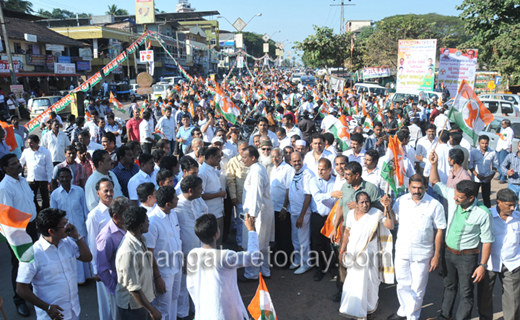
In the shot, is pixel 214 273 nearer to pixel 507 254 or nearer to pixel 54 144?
pixel 507 254

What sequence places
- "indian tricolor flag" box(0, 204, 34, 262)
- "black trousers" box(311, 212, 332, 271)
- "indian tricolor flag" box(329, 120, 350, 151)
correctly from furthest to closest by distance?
1. "indian tricolor flag" box(329, 120, 350, 151)
2. "black trousers" box(311, 212, 332, 271)
3. "indian tricolor flag" box(0, 204, 34, 262)

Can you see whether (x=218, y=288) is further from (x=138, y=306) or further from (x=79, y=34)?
(x=79, y=34)

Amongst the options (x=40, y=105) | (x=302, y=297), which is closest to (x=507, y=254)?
(x=302, y=297)

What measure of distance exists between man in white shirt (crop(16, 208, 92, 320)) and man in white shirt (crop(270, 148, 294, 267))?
2.90m

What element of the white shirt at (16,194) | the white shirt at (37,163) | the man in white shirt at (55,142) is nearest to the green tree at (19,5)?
the man in white shirt at (55,142)

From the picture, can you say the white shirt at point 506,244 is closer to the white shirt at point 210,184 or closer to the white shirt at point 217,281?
the white shirt at point 217,281

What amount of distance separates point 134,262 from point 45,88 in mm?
31692

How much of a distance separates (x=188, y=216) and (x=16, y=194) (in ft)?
6.91

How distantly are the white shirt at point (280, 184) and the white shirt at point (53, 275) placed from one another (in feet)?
9.51

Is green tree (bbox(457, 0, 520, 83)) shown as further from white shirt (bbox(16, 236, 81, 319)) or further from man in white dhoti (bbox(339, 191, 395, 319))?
white shirt (bbox(16, 236, 81, 319))

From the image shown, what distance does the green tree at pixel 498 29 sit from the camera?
18.2 meters

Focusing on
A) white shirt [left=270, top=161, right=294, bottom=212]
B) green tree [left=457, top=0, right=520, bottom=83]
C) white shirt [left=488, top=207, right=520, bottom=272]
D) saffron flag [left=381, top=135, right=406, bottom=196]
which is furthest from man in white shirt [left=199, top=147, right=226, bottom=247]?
green tree [left=457, top=0, right=520, bottom=83]

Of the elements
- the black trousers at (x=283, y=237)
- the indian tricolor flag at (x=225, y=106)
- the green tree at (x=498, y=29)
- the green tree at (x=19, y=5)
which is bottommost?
the black trousers at (x=283, y=237)

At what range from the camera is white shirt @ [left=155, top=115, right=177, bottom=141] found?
31.4 ft
